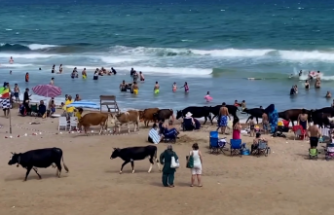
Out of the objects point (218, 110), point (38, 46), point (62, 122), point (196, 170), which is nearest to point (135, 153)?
point (196, 170)

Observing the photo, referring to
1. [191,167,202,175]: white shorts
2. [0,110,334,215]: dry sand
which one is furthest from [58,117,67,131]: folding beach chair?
[191,167,202,175]: white shorts

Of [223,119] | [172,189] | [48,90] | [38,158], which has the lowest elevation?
[172,189]

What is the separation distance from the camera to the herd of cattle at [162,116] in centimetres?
2308

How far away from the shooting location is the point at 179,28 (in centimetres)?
7619

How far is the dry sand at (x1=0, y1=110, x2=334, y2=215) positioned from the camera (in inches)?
546

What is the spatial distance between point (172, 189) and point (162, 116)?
9401mm

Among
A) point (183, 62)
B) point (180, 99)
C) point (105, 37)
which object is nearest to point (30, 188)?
point (180, 99)

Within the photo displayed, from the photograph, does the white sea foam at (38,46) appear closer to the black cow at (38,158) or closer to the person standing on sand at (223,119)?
the person standing on sand at (223,119)

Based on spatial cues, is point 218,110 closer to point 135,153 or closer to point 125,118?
point 125,118

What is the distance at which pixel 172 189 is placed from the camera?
15.4 m

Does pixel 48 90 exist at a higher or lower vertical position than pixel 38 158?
higher

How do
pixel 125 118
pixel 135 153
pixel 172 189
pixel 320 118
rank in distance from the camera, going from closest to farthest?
1. pixel 172 189
2. pixel 135 153
3. pixel 125 118
4. pixel 320 118

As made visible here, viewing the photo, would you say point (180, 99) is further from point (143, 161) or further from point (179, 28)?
point (179, 28)

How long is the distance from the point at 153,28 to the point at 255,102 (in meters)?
47.0
